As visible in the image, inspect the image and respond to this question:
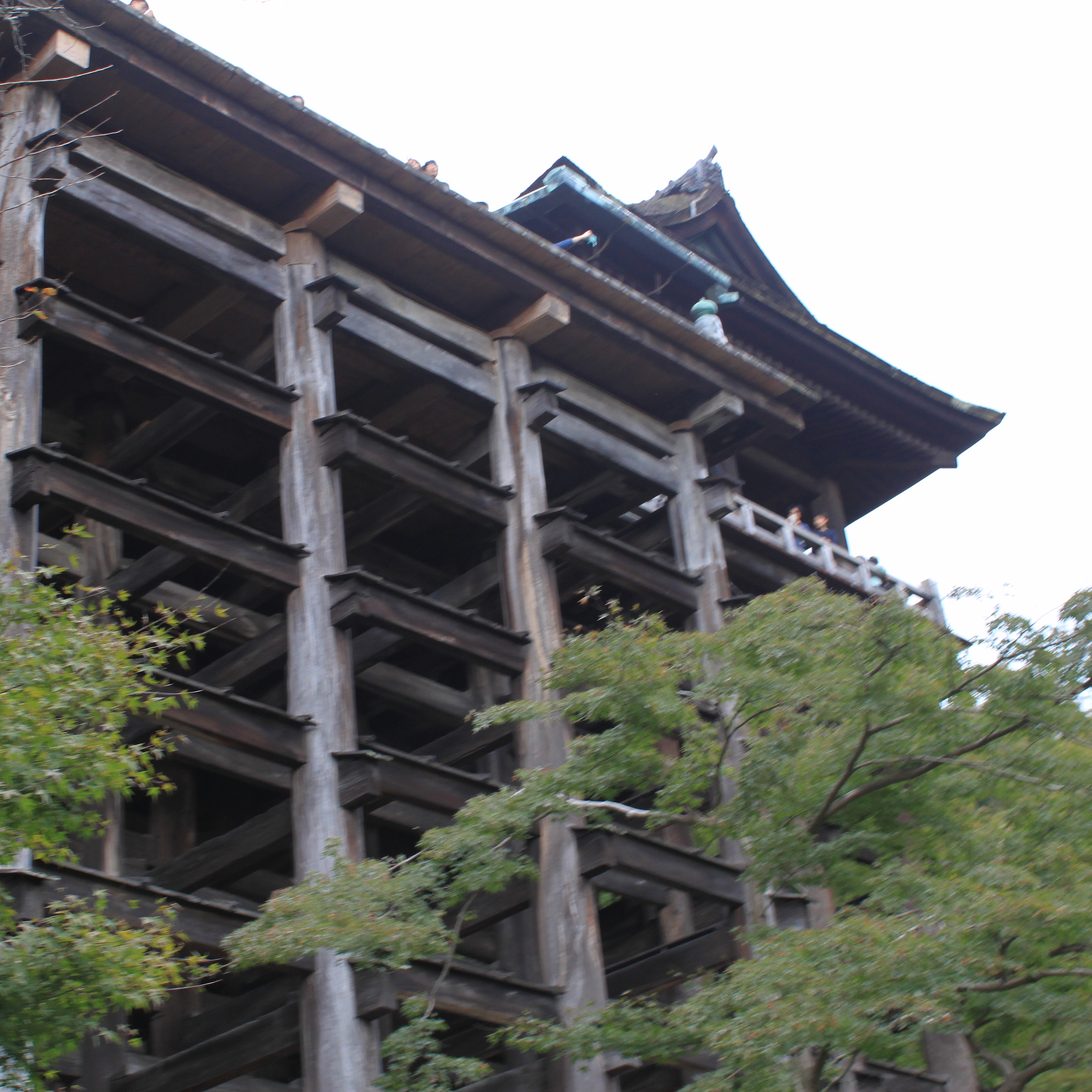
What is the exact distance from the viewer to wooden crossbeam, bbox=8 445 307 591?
13.1 meters

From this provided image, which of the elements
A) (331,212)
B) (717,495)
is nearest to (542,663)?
(717,495)

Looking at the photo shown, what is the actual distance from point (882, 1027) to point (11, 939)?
585cm

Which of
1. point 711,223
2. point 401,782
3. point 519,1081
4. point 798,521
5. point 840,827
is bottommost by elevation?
point 519,1081

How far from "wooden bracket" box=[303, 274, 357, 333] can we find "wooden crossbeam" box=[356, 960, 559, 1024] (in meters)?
7.52

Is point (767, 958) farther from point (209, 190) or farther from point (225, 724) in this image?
point (209, 190)

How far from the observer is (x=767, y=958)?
1069cm

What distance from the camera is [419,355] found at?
58.8ft

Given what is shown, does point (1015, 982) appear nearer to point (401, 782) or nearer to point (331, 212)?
point (401, 782)

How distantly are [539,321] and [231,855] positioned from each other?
27.7ft

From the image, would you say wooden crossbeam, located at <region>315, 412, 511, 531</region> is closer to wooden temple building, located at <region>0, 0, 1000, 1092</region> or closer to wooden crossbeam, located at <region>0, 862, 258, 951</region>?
wooden temple building, located at <region>0, 0, 1000, 1092</region>

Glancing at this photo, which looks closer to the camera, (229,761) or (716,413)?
(229,761)

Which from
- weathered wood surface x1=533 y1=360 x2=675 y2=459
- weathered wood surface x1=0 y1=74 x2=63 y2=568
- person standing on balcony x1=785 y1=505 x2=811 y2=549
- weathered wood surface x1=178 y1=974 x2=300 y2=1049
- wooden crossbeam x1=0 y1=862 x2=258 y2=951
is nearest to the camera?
wooden crossbeam x1=0 y1=862 x2=258 y2=951

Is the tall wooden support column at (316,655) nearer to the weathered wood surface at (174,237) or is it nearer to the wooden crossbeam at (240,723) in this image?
the wooden crossbeam at (240,723)

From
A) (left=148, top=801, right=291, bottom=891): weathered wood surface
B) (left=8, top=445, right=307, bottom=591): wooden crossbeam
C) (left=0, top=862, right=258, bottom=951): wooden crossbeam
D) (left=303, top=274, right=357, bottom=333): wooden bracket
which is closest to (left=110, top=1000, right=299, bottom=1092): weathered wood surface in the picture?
(left=0, top=862, right=258, bottom=951): wooden crossbeam
